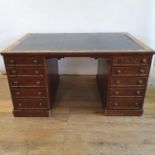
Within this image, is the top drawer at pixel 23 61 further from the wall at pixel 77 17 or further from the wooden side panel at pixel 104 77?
the wall at pixel 77 17

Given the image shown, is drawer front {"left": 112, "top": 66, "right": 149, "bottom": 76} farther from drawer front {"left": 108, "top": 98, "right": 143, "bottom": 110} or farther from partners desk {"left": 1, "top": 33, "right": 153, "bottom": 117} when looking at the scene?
drawer front {"left": 108, "top": 98, "right": 143, "bottom": 110}

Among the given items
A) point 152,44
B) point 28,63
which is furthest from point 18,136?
point 152,44

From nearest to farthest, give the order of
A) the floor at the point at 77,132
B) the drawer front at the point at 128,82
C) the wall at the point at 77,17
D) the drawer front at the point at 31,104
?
the floor at the point at 77,132, the drawer front at the point at 128,82, the drawer front at the point at 31,104, the wall at the point at 77,17

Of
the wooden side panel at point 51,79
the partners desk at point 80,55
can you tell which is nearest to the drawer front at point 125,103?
the partners desk at point 80,55

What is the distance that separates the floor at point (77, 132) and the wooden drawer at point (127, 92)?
0.25 m

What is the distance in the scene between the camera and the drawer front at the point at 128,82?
171 cm

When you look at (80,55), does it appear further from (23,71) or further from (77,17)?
(77,17)

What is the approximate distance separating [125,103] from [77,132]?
1.84ft

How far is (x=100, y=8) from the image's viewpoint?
2416 millimetres

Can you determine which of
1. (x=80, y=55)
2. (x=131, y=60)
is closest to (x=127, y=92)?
(x=131, y=60)

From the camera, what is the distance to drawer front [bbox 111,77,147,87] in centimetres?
171

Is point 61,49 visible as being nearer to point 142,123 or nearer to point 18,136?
point 18,136

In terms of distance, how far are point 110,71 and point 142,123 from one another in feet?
1.97

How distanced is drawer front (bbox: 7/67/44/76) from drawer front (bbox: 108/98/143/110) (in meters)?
0.75
